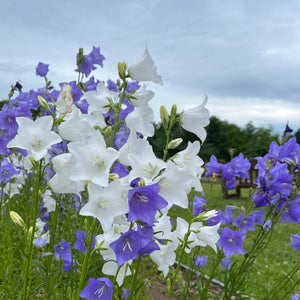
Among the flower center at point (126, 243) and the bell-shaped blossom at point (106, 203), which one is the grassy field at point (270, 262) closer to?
the flower center at point (126, 243)

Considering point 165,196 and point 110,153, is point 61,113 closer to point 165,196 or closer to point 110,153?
point 110,153

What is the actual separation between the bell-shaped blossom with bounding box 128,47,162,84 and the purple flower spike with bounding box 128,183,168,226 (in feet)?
1.42

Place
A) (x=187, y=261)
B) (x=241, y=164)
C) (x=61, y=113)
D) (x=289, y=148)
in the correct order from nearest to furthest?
(x=61, y=113), (x=289, y=148), (x=241, y=164), (x=187, y=261)

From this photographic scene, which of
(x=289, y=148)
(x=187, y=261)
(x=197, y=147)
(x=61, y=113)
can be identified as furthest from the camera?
(x=187, y=261)

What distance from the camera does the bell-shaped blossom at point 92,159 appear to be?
87 centimetres

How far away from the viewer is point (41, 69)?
12.1 ft

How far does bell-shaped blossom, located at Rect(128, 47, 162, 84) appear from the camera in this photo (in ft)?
3.60

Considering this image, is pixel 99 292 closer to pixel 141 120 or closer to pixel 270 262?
pixel 141 120

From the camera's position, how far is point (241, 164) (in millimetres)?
2246

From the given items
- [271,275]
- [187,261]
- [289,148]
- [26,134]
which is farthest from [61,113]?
[271,275]

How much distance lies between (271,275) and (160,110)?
3.67 meters

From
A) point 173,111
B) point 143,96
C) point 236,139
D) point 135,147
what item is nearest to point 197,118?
point 173,111

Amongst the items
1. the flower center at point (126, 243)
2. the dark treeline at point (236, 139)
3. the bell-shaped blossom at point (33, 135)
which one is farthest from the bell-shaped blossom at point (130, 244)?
the dark treeline at point (236, 139)

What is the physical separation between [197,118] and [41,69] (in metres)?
2.99
